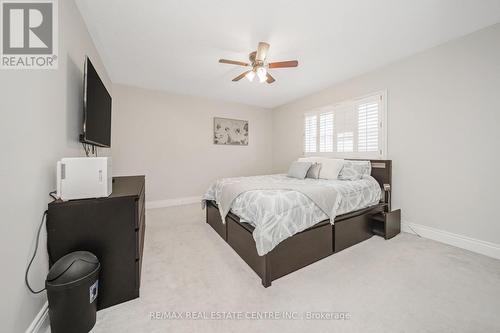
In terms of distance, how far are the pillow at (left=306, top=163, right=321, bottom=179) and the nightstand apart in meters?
1.01

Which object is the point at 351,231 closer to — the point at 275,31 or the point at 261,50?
the point at 261,50

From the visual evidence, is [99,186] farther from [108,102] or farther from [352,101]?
[352,101]

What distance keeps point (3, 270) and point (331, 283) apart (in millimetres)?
2165

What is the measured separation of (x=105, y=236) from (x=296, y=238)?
1.60 metres

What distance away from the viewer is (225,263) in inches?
77.4

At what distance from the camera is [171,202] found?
423 cm

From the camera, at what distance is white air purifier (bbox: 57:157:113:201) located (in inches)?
49.4

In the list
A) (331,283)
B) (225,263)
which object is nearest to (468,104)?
(331,283)

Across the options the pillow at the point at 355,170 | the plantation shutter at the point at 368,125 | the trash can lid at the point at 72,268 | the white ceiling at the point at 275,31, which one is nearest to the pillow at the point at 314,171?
the pillow at the point at 355,170

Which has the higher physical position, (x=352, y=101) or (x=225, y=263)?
(x=352, y=101)

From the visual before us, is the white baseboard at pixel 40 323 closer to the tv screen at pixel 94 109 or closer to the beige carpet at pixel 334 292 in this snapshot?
the beige carpet at pixel 334 292

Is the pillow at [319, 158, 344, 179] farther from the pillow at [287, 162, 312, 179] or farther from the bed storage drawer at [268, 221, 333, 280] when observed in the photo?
the bed storage drawer at [268, 221, 333, 280]

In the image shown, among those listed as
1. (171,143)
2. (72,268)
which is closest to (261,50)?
(72,268)

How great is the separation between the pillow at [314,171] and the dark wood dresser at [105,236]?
105 inches
